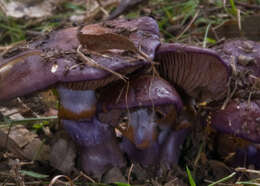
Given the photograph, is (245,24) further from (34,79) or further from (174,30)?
(34,79)

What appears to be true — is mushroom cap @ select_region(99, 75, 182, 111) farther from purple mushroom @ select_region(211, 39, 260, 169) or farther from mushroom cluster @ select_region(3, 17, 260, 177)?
purple mushroom @ select_region(211, 39, 260, 169)

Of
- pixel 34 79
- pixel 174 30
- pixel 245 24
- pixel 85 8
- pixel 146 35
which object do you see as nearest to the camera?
pixel 34 79

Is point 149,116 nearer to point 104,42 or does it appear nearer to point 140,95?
point 140,95

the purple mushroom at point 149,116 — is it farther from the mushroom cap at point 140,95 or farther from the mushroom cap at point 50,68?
the mushroom cap at point 50,68

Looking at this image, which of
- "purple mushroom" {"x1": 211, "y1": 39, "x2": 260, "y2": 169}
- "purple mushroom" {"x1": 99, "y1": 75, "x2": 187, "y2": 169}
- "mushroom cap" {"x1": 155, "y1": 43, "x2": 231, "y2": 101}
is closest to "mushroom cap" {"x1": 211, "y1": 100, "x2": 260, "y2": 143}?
"purple mushroom" {"x1": 211, "y1": 39, "x2": 260, "y2": 169}

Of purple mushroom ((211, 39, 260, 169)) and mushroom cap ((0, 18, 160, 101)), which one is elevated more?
mushroom cap ((0, 18, 160, 101))

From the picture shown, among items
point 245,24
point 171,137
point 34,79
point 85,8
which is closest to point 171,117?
point 171,137

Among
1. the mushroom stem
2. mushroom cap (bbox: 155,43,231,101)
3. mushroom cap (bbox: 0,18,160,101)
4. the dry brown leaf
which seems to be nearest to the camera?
mushroom cap (bbox: 0,18,160,101)

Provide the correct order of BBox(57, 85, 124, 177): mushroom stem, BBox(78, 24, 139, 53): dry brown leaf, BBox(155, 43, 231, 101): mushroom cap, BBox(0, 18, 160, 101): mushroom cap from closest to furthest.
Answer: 1. BBox(0, 18, 160, 101): mushroom cap
2. BBox(78, 24, 139, 53): dry brown leaf
3. BBox(155, 43, 231, 101): mushroom cap
4. BBox(57, 85, 124, 177): mushroom stem

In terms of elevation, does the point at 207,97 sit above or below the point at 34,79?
below
